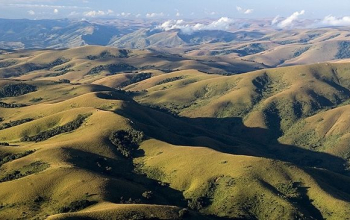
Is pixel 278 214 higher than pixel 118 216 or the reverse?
the reverse

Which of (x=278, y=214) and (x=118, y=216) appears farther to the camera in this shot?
(x=278, y=214)

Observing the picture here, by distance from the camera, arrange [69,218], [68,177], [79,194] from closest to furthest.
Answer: [69,218], [79,194], [68,177]

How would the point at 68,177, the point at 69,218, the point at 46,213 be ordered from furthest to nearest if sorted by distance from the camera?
the point at 68,177 → the point at 46,213 → the point at 69,218

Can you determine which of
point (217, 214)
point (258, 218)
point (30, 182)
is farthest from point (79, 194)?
point (258, 218)

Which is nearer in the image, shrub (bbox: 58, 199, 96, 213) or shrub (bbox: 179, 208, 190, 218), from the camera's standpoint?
shrub (bbox: 179, 208, 190, 218)

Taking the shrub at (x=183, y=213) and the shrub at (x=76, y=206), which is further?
the shrub at (x=76, y=206)

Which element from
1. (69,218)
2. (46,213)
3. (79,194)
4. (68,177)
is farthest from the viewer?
(68,177)

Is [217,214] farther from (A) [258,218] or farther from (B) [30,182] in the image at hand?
(B) [30,182]

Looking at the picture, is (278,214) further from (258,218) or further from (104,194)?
(104,194)

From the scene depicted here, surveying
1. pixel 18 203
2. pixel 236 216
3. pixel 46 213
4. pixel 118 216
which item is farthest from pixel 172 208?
pixel 18 203

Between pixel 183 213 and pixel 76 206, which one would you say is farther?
pixel 76 206
